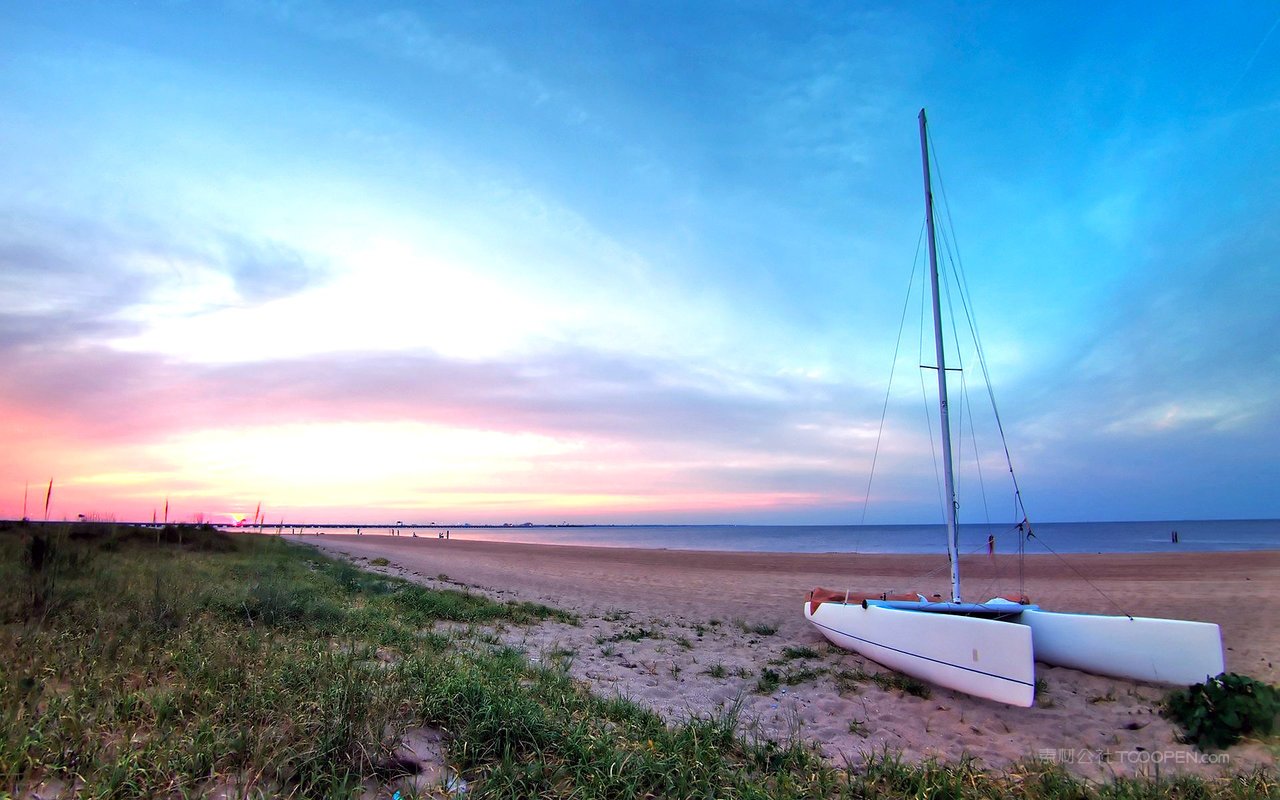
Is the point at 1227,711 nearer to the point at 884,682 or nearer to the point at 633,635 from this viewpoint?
the point at 884,682

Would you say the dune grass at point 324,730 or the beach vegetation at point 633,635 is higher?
the dune grass at point 324,730

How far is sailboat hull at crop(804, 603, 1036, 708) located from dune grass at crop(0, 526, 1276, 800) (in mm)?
2259

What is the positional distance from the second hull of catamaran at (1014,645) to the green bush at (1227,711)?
100 cm

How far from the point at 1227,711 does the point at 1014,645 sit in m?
1.70

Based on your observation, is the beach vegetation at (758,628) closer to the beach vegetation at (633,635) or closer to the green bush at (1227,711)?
the beach vegetation at (633,635)

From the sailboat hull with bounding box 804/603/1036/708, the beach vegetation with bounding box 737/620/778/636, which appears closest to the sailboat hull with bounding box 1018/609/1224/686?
the sailboat hull with bounding box 804/603/1036/708

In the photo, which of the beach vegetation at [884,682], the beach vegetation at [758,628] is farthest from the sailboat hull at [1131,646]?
the beach vegetation at [758,628]

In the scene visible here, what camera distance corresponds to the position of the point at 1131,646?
24.5 feet

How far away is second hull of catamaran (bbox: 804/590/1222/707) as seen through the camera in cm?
665

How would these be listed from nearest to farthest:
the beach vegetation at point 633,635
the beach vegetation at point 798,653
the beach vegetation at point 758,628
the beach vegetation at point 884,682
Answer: the beach vegetation at point 884,682 → the beach vegetation at point 798,653 → the beach vegetation at point 633,635 → the beach vegetation at point 758,628

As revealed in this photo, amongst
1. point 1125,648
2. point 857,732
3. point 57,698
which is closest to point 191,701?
point 57,698

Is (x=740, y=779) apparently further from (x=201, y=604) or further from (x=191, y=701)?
(x=201, y=604)

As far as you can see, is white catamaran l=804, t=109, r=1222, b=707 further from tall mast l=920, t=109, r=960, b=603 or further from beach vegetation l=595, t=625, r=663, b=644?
beach vegetation l=595, t=625, r=663, b=644

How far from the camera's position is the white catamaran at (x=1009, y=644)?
21.9ft
